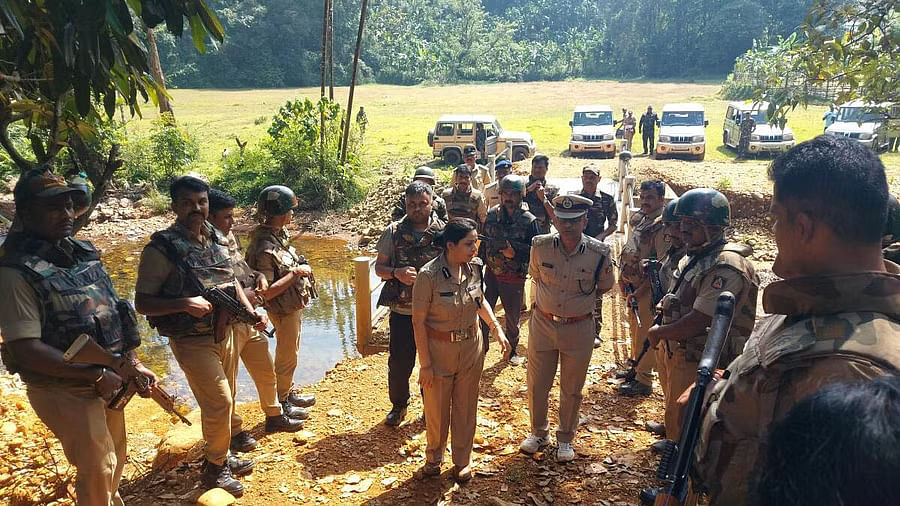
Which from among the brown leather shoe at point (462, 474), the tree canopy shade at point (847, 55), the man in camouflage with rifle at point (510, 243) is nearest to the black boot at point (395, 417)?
the brown leather shoe at point (462, 474)

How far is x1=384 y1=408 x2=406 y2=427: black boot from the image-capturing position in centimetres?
493

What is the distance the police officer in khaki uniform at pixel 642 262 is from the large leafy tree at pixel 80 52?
395 centimetres

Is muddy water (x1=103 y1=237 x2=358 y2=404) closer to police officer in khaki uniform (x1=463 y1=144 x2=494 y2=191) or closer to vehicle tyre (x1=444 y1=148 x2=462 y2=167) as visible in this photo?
police officer in khaki uniform (x1=463 y1=144 x2=494 y2=191)

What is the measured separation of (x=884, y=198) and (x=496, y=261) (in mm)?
4435

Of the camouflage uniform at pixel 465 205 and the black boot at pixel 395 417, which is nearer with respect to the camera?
the black boot at pixel 395 417

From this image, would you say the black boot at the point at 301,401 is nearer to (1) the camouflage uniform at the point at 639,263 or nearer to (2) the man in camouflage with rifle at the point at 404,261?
(2) the man in camouflage with rifle at the point at 404,261

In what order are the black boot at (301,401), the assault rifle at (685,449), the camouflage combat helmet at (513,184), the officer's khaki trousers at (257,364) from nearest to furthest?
the assault rifle at (685,449), the officer's khaki trousers at (257,364), the black boot at (301,401), the camouflage combat helmet at (513,184)

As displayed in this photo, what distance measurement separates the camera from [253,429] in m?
4.91

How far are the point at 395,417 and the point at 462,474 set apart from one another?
1.08 metres

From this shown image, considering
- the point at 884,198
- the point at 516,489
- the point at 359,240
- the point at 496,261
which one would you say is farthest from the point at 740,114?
the point at 884,198

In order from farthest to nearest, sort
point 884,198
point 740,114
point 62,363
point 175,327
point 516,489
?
point 740,114 → point 516,489 → point 175,327 → point 62,363 → point 884,198

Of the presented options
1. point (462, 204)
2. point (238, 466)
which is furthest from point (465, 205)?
point (238, 466)

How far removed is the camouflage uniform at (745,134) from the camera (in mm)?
19062

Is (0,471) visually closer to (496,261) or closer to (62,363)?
(62,363)
